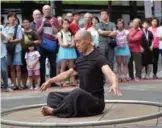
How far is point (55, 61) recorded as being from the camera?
13688mm

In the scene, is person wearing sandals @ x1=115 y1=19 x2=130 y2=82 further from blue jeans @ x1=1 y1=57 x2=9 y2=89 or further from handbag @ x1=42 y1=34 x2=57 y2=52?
blue jeans @ x1=1 y1=57 x2=9 y2=89

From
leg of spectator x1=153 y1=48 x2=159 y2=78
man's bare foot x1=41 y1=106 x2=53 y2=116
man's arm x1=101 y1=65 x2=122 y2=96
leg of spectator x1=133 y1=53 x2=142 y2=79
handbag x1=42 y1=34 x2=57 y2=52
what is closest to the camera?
man's arm x1=101 y1=65 x2=122 y2=96

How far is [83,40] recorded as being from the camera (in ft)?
24.8

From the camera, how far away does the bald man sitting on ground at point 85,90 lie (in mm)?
7488

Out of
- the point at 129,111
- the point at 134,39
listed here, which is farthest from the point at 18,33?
the point at 129,111

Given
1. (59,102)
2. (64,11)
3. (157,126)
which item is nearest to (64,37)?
(59,102)

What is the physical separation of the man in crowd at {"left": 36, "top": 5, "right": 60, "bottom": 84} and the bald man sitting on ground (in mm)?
5572

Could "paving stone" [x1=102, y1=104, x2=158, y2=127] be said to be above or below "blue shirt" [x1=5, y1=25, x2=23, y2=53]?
below

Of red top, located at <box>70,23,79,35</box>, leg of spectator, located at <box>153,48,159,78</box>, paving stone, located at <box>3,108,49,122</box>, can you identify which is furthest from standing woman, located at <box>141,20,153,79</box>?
paving stone, located at <box>3,108,49,122</box>

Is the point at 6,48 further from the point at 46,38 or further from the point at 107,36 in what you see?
the point at 107,36


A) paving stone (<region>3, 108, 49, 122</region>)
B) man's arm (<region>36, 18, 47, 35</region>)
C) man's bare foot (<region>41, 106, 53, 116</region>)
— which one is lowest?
paving stone (<region>3, 108, 49, 122</region>)

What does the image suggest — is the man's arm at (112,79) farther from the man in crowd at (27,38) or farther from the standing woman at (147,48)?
the standing woman at (147,48)

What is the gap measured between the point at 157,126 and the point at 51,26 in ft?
24.2

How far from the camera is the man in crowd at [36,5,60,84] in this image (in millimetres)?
13352
